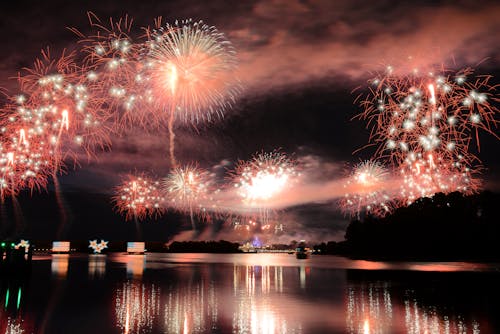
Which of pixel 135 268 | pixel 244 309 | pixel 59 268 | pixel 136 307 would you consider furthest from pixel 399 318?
pixel 59 268

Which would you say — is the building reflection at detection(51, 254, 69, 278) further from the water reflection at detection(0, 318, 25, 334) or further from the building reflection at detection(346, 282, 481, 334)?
the building reflection at detection(346, 282, 481, 334)

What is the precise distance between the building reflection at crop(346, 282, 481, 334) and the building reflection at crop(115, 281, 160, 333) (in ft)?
17.3

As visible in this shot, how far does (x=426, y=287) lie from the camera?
22.4 meters

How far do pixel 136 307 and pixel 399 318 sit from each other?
8.03m

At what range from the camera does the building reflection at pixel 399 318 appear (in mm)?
11242

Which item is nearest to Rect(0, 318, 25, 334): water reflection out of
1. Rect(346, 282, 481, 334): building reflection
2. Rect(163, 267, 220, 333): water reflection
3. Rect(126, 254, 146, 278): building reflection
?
Rect(163, 267, 220, 333): water reflection

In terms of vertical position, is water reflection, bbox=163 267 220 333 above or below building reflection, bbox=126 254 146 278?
below

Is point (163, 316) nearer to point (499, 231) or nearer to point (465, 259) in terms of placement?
point (465, 259)

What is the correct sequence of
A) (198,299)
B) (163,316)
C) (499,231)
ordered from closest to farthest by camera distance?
(163,316), (198,299), (499,231)

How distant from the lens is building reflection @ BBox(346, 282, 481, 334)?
1124cm

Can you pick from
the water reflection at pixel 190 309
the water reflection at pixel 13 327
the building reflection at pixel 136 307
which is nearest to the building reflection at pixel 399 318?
the water reflection at pixel 190 309

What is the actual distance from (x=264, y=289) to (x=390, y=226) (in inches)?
2637

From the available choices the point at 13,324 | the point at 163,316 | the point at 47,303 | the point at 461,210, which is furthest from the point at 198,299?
the point at 461,210

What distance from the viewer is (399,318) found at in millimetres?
12891
